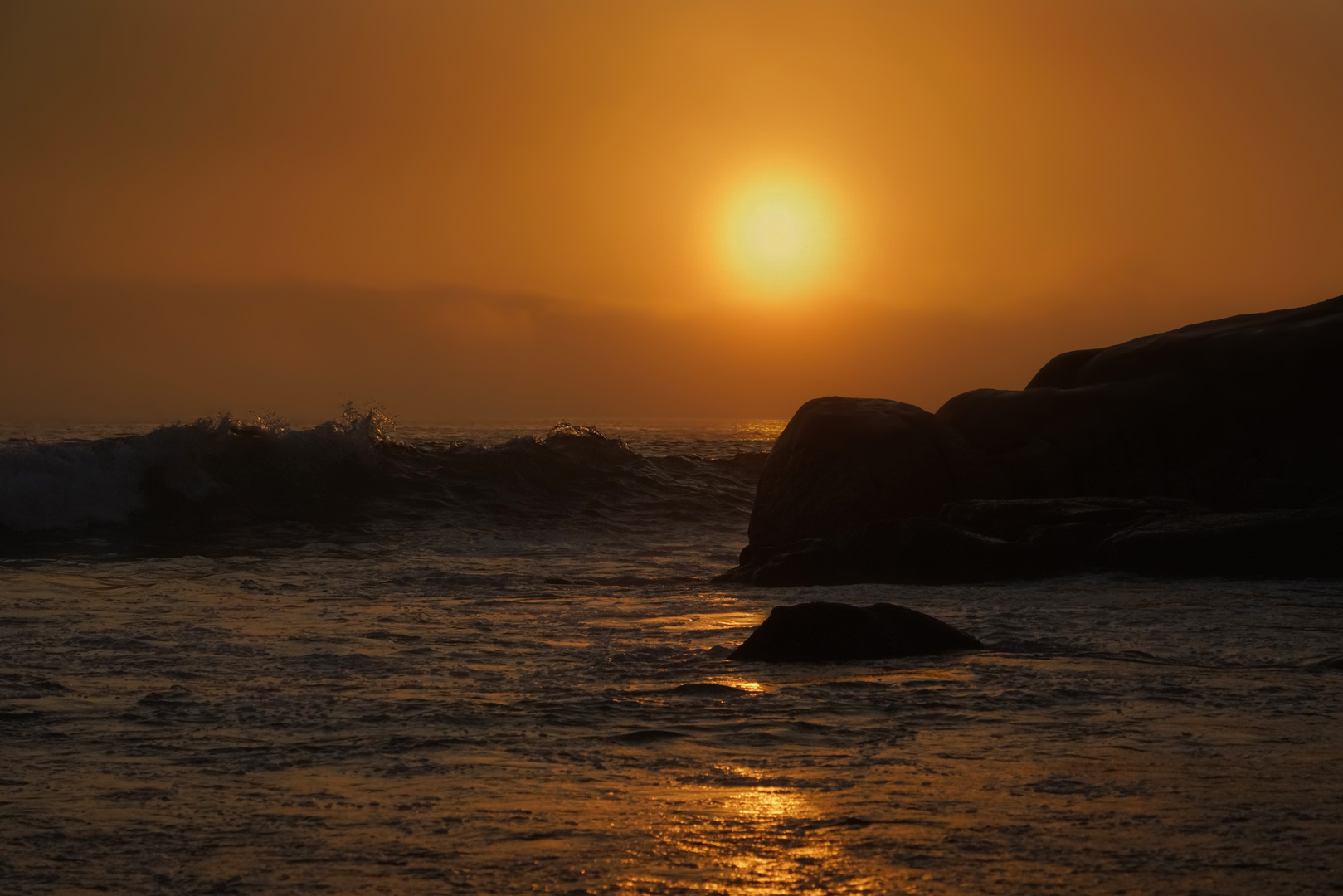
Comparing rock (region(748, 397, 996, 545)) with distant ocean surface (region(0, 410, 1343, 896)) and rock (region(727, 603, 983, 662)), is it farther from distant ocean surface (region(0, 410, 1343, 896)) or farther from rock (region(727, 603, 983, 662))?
rock (region(727, 603, 983, 662))

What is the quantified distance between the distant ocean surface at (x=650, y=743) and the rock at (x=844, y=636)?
0.79 feet

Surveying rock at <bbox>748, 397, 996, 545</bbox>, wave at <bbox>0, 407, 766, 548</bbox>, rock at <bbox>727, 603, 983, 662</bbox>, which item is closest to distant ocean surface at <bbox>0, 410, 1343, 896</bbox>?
rock at <bbox>727, 603, 983, 662</bbox>

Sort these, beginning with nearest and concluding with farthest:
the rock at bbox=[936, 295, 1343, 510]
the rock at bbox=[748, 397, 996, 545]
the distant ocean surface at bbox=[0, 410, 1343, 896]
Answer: the distant ocean surface at bbox=[0, 410, 1343, 896]
the rock at bbox=[936, 295, 1343, 510]
the rock at bbox=[748, 397, 996, 545]

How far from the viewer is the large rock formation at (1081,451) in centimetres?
1164

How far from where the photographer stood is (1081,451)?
13617 mm

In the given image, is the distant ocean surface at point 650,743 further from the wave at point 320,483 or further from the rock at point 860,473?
the wave at point 320,483

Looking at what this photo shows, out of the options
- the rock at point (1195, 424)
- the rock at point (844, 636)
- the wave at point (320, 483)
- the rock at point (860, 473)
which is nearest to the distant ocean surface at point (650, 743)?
the rock at point (844, 636)

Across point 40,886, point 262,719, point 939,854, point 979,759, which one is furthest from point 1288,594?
point 40,886

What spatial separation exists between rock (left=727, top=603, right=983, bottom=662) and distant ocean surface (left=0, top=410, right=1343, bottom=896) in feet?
0.79

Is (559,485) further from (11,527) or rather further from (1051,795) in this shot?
(1051,795)

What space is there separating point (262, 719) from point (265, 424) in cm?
1870

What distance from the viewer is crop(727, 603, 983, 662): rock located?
22.9 ft

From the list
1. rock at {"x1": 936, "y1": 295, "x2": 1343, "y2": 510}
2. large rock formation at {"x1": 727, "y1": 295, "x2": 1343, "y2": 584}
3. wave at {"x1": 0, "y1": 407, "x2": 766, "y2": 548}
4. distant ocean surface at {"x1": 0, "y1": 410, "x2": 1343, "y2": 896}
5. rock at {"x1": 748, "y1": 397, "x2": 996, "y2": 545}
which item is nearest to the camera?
distant ocean surface at {"x1": 0, "y1": 410, "x2": 1343, "y2": 896}

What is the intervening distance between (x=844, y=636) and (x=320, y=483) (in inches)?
653
